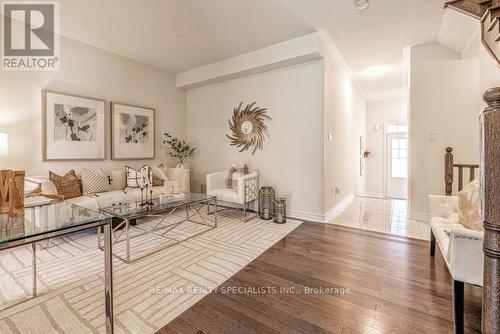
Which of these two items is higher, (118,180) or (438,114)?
(438,114)

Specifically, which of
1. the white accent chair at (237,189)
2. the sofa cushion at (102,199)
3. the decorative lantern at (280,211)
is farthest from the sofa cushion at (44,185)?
the decorative lantern at (280,211)

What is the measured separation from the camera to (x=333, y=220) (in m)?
3.71

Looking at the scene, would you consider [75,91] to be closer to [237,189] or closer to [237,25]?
[237,25]

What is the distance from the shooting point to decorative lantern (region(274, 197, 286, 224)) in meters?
3.54

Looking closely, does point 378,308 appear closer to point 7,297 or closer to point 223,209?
point 7,297

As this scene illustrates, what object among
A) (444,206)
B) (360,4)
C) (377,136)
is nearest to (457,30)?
(360,4)

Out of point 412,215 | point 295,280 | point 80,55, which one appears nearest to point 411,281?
point 295,280

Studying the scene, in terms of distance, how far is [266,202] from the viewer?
3.82 m

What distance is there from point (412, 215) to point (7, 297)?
489 cm

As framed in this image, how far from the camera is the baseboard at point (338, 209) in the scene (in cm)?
368

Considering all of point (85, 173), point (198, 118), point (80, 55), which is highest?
point (80, 55)

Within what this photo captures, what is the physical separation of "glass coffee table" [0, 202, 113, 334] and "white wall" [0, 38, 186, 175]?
231cm

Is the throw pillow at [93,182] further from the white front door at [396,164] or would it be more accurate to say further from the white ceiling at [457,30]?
the white front door at [396,164]

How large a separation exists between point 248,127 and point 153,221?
89.7 inches
